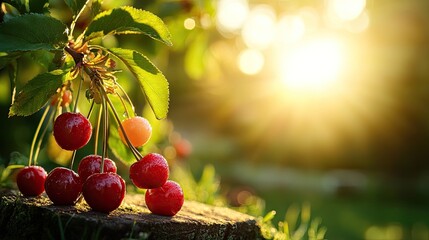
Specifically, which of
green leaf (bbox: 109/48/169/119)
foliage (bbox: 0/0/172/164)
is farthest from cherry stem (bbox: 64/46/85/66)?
green leaf (bbox: 109/48/169/119)

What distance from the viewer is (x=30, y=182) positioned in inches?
60.4

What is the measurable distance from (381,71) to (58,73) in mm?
8870

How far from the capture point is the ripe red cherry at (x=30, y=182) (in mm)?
1536

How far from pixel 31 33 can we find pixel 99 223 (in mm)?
442

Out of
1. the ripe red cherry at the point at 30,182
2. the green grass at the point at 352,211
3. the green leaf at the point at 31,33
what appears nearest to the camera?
the green leaf at the point at 31,33

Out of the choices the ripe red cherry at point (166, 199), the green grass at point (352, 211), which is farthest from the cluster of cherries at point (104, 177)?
the green grass at point (352, 211)

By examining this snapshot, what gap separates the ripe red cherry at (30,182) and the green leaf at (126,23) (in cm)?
49

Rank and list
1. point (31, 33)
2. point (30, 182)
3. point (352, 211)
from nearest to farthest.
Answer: point (31, 33) < point (30, 182) < point (352, 211)

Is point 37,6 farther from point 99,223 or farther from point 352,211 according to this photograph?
point 352,211

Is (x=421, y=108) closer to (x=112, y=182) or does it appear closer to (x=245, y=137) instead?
(x=245, y=137)

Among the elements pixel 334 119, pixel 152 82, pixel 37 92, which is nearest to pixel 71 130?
pixel 37 92

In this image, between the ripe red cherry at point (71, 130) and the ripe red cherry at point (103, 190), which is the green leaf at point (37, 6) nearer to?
the ripe red cherry at point (71, 130)

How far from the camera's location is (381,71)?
9516mm

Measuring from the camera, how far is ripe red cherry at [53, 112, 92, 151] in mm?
1300
